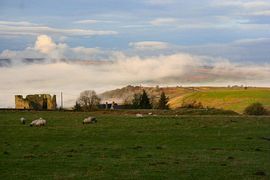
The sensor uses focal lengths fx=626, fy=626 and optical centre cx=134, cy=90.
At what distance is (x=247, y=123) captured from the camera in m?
45.0

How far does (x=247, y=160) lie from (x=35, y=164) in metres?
8.07

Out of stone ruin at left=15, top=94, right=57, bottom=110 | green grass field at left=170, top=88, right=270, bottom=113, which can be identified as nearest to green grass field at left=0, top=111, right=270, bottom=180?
stone ruin at left=15, top=94, right=57, bottom=110

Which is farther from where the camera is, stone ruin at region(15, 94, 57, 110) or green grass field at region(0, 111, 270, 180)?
stone ruin at region(15, 94, 57, 110)

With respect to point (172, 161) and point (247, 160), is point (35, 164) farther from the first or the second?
point (247, 160)

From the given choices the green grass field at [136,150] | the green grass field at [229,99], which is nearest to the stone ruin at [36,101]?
the green grass field at [229,99]

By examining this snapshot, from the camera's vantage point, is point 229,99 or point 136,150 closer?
point 136,150

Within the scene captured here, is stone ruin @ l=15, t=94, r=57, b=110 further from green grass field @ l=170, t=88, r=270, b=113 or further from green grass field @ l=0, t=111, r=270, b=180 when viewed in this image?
green grass field @ l=0, t=111, r=270, b=180

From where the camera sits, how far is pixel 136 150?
2788cm

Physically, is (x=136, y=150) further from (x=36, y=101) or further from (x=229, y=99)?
(x=229, y=99)

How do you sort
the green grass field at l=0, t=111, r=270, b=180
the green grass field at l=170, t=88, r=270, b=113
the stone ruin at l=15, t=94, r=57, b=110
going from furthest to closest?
the green grass field at l=170, t=88, r=270, b=113
the stone ruin at l=15, t=94, r=57, b=110
the green grass field at l=0, t=111, r=270, b=180

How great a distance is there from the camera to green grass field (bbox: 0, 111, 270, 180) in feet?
67.7

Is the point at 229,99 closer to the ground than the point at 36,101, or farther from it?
farther from it

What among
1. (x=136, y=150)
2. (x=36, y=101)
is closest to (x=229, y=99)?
(x=36, y=101)

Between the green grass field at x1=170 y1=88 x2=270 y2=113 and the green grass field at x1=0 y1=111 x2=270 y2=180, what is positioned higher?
the green grass field at x1=170 y1=88 x2=270 y2=113
